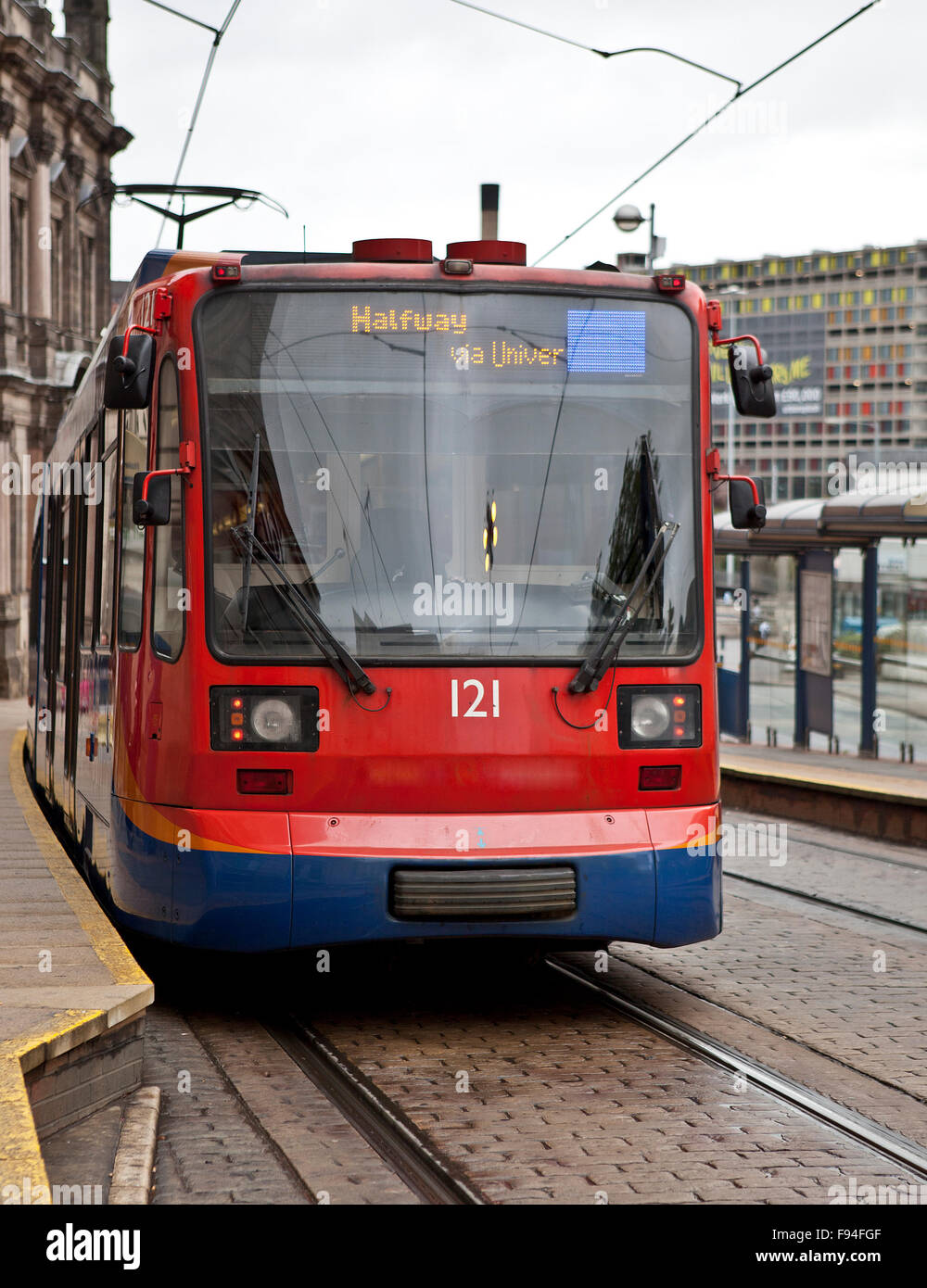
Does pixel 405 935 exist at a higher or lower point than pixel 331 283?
lower

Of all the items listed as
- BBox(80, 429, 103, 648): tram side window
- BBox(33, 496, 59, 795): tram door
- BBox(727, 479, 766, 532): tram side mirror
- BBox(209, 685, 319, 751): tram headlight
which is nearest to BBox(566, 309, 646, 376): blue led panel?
BBox(727, 479, 766, 532): tram side mirror

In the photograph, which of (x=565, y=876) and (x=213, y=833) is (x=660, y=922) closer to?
(x=565, y=876)

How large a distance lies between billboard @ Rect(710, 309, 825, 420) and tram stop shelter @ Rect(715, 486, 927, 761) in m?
8.23

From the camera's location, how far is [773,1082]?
19.8 ft

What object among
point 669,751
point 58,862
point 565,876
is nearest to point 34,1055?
point 565,876

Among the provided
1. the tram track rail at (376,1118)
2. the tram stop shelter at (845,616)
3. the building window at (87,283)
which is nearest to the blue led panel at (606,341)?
the tram track rail at (376,1118)

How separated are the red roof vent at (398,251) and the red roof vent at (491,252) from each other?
11 cm

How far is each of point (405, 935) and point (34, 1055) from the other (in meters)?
1.89

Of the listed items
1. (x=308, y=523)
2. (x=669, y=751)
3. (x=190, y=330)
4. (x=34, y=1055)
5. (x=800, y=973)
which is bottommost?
(x=800, y=973)

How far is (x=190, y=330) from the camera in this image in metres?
6.88

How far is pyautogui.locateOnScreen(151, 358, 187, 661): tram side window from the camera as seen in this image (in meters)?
6.85

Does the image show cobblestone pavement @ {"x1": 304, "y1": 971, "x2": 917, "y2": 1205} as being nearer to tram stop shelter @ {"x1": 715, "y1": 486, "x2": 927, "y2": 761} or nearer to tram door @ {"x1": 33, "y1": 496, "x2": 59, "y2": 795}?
tram door @ {"x1": 33, "y1": 496, "x2": 59, "y2": 795}
